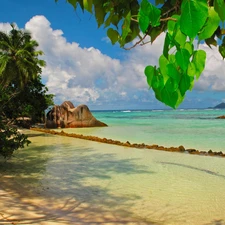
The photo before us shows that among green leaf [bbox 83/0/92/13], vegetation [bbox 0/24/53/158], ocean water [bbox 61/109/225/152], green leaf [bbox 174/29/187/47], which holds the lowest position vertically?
ocean water [bbox 61/109/225/152]

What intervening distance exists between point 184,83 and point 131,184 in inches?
243

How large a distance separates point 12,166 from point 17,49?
1722 cm

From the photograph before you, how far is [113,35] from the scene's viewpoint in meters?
1.28

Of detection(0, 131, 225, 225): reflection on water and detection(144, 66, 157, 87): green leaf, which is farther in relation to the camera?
detection(0, 131, 225, 225): reflection on water

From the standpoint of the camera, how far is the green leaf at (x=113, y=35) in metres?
1.28

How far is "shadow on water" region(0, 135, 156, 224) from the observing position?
4.76m

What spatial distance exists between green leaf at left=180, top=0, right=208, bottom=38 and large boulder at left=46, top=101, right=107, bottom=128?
29.0 m

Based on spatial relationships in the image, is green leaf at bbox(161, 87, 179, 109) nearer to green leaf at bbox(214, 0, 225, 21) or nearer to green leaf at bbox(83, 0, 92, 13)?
green leaf at bbox(214, 0, 225, 21)

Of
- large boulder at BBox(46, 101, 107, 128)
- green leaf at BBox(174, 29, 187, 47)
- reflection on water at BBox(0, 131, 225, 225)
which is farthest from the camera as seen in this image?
large boulder at BBox(46, 101, 107, 128)

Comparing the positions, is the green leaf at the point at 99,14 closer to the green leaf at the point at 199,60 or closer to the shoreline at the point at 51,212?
the green leaf at the point at 199,60

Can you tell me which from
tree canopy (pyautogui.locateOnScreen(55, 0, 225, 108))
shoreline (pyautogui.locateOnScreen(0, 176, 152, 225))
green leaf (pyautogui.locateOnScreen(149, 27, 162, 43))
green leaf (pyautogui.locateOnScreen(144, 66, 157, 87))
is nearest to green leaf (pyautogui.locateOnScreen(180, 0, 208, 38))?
tree canopy (pyautogui.locateOnScreen(55, 0, 225, 108))

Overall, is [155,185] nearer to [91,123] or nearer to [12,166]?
[12,166]

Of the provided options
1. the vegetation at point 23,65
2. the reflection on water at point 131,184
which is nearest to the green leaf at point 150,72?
the reflection on water at point 131,184

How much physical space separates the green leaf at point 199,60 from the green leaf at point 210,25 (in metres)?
0.13
